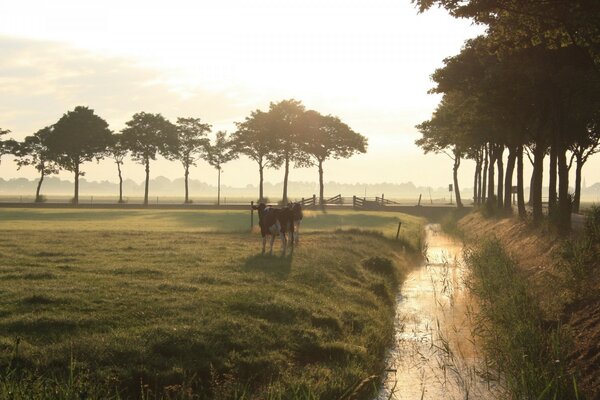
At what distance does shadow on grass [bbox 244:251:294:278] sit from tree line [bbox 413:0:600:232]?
9.52 m

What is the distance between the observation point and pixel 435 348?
14.9m

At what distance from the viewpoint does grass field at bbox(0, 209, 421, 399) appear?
1018 centimetres

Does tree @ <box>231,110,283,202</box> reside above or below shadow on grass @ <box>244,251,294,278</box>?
above

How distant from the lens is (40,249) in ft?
84.7

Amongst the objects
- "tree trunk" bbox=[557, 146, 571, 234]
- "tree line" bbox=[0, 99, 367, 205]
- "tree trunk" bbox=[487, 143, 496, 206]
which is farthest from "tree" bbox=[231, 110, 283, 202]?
"tree trunk" bbox=[557, 146, 571, 234]

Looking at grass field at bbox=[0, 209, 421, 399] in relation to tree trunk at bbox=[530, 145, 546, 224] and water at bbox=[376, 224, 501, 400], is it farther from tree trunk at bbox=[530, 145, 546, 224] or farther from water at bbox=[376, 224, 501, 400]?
tree trunk at bbox=[530, 145, 546, 224]

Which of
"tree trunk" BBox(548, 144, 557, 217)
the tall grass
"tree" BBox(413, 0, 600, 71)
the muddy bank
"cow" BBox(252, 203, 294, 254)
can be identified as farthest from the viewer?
"tree trunk" BBox(548, 144, 557, 217)

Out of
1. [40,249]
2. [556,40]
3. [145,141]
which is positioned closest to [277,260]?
[40,249]

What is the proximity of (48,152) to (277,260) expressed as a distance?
288 feet

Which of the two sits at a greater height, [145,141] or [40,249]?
[145,141]

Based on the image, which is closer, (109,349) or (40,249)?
(109,349)

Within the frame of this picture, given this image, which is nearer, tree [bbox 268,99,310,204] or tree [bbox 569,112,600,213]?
tree [bbox 569,112,600,213]

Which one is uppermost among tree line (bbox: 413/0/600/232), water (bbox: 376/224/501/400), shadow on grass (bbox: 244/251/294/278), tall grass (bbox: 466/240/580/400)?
tree line (bbox: 413/0/600/232)

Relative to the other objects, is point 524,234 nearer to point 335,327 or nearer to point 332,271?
point 332,271
